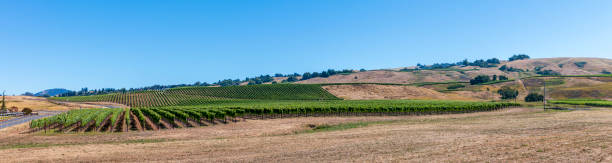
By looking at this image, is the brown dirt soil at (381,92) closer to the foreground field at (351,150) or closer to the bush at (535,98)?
the bush at (535,98)

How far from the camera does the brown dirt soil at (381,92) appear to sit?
555 ft

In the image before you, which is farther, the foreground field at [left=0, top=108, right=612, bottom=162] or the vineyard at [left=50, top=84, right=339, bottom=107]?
the vineyard at [left=50, top=84, right=339, bottom=107]

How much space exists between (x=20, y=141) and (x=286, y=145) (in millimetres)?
26966

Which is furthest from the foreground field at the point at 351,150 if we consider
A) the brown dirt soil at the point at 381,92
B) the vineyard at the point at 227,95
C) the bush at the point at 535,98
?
the brown dirt soil at the point at 381,92

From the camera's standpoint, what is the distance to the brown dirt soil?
169 metres

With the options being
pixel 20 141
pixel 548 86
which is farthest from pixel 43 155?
pixel 548 86

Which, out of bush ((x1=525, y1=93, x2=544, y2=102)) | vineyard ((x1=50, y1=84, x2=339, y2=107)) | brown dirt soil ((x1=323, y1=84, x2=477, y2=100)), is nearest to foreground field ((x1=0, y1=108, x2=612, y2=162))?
vineyard ((x1=50, y1=84, x2=339, y2=107))

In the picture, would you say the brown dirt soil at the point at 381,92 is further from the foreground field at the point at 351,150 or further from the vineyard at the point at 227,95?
the foreground field at the point at 351,150

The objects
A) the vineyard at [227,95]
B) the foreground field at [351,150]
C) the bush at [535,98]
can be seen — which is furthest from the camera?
the vineyard at [227,95]

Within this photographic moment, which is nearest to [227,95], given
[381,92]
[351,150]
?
[381,92]

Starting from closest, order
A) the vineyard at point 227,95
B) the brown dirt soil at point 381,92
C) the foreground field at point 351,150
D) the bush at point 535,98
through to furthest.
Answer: the foreground field at point 351,150 < the bush at point 535,98 < the vineyard at point 227,95 < the brown dirt soil at point 381,92

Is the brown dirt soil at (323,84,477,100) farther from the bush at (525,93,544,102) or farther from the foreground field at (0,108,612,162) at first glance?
the foreground field at (0,108,612,162)

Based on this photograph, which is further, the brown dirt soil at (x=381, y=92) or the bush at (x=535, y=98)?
the brown dirt soil at (x=381, y=92)

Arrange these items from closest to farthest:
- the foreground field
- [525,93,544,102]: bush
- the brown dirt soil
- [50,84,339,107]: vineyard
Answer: the foreground field → [525,93,544,102]: bush → [50,84,339,107]: vineyard → the brown dirt soil
